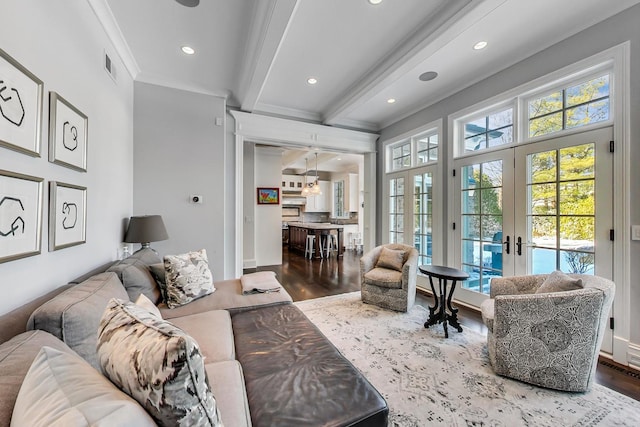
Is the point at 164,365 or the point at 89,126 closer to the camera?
the point at 164,365

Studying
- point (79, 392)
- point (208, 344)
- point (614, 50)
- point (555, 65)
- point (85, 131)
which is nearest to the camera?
point (79, 392)

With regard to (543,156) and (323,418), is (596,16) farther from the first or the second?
(323,418)

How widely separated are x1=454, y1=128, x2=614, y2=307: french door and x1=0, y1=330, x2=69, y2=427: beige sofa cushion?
3.70 metres

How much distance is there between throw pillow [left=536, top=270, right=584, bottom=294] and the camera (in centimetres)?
184

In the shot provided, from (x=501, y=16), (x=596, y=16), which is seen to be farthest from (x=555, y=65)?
(x=501, y=16)

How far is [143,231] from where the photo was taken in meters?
2.70

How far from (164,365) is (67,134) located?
1892mm

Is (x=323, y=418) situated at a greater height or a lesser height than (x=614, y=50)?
lesser

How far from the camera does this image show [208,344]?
1473 millimetres

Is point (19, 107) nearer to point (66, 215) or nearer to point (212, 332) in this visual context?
point (66, 215)

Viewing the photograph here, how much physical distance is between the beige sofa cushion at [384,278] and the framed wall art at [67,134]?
3.08 meters

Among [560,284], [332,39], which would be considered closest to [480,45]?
[332,39]

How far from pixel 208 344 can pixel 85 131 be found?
1.88 metres

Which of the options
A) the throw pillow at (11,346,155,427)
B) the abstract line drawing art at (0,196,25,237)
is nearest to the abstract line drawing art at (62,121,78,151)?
the abstract line drawing art at (0,196,25,237)
